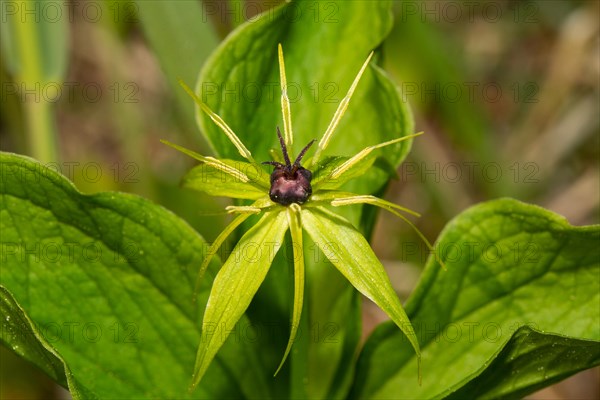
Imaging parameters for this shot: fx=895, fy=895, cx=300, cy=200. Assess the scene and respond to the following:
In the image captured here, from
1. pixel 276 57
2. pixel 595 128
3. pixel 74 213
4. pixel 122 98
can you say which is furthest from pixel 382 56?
pixel 595 128

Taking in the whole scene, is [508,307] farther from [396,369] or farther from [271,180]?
[271,180]

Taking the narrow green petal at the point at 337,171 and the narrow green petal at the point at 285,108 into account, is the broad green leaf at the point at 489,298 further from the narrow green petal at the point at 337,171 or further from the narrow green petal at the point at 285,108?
the narrow green petal at the point at 285,108

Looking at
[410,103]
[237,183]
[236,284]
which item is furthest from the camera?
[410,103]

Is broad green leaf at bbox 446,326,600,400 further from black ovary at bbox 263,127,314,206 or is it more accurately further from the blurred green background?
the blurred green background

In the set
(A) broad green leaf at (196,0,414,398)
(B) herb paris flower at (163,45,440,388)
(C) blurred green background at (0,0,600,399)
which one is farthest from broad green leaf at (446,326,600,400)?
(C) blurred green background at (0,0,600,399)

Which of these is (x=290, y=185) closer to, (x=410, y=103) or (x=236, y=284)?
(x=236, y=284)

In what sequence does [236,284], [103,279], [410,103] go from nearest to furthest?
1. [236,284]
2. [103,279]
3. [410,103]

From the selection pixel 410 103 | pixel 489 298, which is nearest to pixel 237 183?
pixel 489 298
